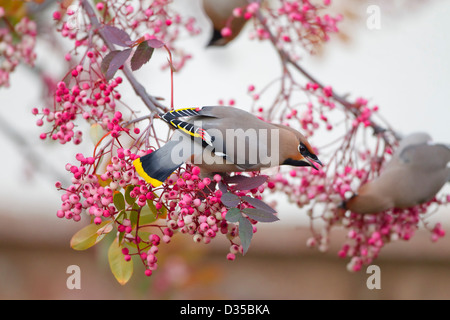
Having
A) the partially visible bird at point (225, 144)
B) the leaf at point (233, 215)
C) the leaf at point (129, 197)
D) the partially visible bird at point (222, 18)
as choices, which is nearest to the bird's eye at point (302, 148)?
the partially visible bird at point (225, 144)

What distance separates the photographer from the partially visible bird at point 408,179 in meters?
1.52

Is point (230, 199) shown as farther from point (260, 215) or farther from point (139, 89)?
point (139, 89)

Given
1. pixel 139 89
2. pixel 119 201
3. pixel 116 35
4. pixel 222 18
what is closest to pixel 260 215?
pixel 119 201

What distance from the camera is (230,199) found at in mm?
1122

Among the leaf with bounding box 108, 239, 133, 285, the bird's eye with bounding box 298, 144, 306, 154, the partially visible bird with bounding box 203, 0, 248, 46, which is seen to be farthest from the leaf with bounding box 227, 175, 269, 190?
the partially visible bird with bounding box 203, 0, 248, 46

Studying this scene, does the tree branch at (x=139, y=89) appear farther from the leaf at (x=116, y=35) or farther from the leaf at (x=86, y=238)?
the leaf at (x=86, y=238)

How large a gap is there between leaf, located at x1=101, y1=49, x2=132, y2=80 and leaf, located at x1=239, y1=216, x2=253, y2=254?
0.39 metres

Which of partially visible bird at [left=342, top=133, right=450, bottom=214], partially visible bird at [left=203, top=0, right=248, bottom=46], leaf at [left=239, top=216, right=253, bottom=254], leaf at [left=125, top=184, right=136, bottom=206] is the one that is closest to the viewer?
leaf at [left=239, top=216, right=253, bottom=254]

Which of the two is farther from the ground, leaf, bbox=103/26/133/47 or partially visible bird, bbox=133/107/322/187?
leaf, bbox=103/26/133/47

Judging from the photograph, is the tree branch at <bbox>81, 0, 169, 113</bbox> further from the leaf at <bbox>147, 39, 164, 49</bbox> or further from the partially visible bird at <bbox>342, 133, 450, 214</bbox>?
the partially visible bird at <bbox>342, 133, 450, 214</bbox>

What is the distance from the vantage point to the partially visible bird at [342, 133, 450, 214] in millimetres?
1521

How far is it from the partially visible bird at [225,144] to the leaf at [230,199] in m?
0.09

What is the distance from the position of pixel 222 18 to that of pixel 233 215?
0.80m

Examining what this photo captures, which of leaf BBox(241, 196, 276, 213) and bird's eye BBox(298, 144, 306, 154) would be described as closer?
leaf BBox(241, 196, 276, 213)
